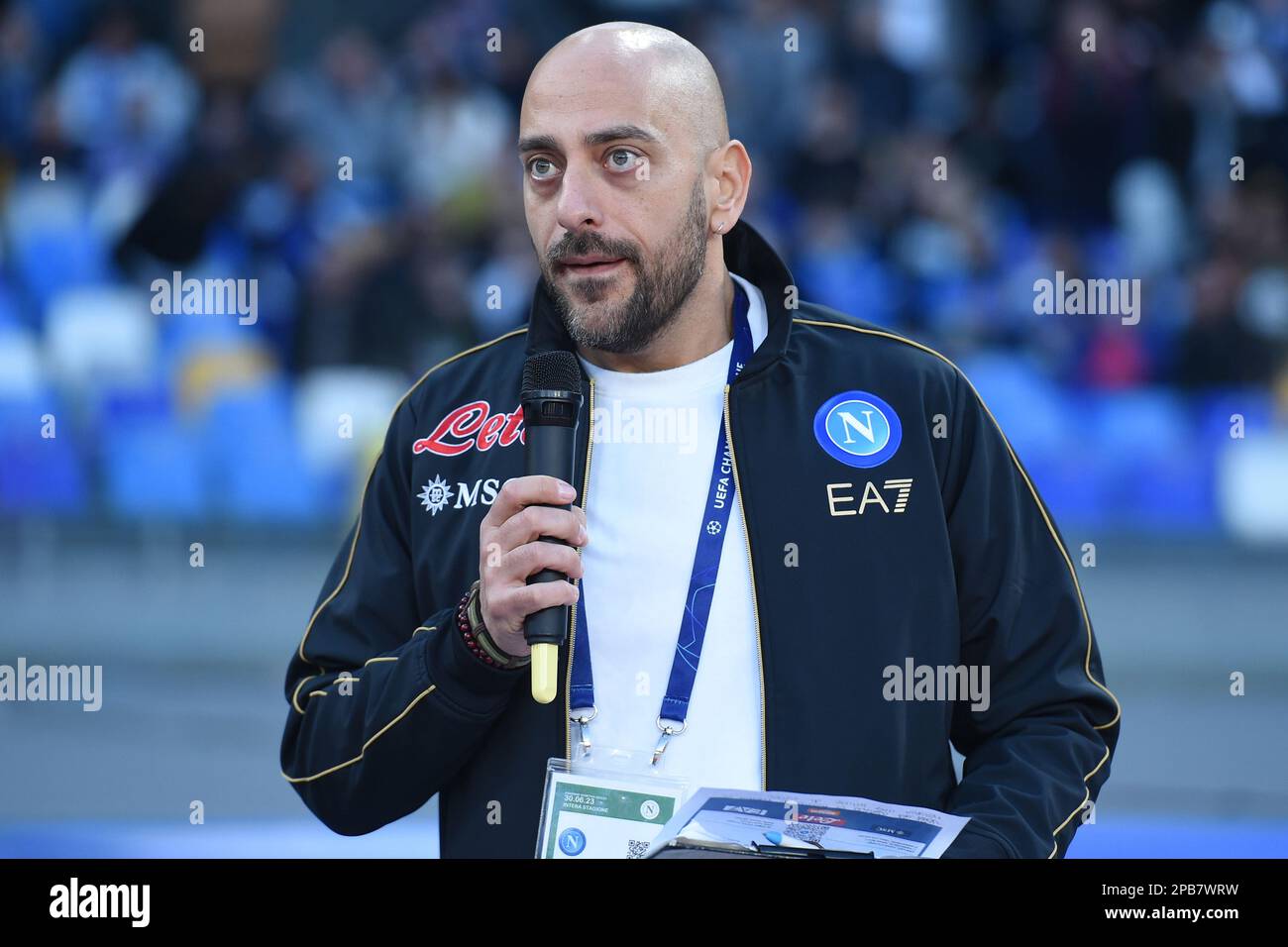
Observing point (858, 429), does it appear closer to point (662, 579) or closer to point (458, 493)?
point (662, 579)

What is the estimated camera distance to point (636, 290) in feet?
7.36

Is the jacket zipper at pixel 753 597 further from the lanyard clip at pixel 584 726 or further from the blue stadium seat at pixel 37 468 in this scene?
the blue stadium seat at pixel 37 468

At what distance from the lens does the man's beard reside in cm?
221

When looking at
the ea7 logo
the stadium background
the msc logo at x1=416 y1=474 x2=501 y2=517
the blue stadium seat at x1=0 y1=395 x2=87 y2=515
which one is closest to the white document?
the ea7 logo

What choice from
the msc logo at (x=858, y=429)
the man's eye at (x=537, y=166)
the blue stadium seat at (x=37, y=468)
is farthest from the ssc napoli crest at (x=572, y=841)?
the blue stadium seat at (x=37, y=468)

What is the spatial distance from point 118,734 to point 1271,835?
386cm

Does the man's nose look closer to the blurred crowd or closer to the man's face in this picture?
the man's face

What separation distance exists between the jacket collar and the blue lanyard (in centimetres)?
16

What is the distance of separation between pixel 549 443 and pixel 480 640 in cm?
27

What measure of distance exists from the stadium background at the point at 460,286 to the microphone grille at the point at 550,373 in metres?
3.14
